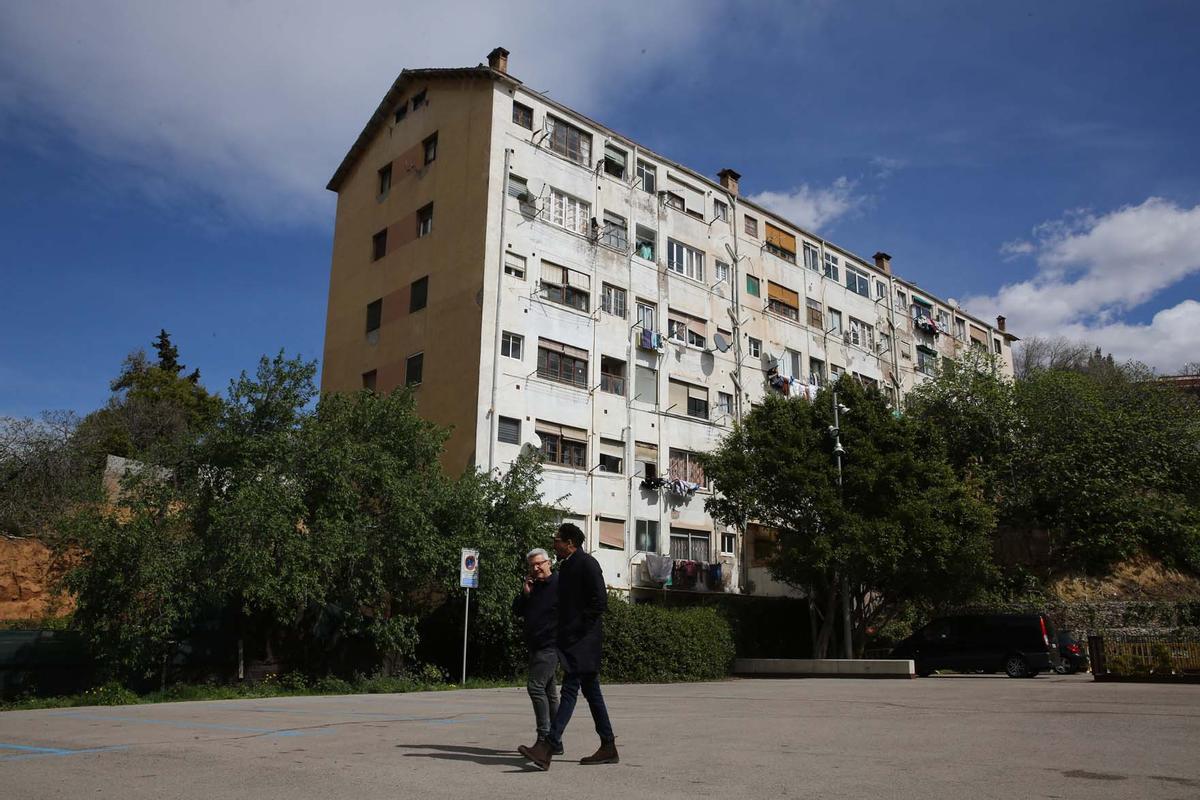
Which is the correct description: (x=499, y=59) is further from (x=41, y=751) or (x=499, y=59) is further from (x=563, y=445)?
(x=41, y=751)

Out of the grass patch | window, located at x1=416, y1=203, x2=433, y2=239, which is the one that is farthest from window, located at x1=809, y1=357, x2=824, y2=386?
the grass patch

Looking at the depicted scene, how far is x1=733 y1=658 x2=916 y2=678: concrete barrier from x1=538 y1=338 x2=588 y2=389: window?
36.8 feet

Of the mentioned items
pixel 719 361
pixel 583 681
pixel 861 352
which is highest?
pixel 861 352

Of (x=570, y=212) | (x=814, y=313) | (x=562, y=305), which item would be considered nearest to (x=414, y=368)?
(x=562, y=305)

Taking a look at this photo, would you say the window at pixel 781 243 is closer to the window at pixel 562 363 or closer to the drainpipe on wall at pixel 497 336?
the window at pixel 562 363

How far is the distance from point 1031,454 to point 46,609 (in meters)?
37.6

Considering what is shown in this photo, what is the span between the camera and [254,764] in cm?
659

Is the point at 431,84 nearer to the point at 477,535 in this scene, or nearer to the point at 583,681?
the point at 477,535

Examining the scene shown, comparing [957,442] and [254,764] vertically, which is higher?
[957,442]

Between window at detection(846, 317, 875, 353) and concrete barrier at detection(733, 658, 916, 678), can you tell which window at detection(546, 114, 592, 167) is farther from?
concrete barrier at detection(733, 658, 916, 678)

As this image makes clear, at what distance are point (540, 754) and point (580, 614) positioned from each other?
1031 millimetres

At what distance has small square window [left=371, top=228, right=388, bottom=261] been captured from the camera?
36375 millimetres

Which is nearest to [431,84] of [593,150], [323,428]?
[593,150]

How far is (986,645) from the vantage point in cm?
2597
